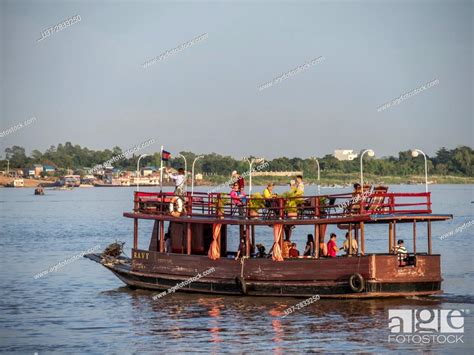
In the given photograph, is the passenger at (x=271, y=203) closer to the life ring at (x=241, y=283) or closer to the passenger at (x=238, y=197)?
the passenger at (x=238, y=197)

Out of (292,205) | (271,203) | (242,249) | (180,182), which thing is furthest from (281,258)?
(180,182)

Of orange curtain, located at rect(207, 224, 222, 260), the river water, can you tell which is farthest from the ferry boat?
the river water

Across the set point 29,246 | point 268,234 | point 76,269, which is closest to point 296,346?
point 76,269

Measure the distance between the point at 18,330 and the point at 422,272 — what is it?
1062 centimetres

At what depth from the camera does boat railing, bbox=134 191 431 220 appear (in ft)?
89.4

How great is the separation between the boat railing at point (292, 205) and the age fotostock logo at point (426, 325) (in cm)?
271

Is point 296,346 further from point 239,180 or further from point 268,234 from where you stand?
point 268,234

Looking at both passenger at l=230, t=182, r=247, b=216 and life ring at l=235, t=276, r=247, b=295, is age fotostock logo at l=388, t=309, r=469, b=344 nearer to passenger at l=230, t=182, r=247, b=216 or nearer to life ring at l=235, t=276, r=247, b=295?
life ring at l=235, t=276, r=247, b=295

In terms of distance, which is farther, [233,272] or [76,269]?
[76,269]

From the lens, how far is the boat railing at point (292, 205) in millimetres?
27250

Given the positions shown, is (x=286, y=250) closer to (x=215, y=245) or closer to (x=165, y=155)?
(x=215, y=245)

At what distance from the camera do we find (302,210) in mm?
28406

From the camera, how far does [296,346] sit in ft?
76.3

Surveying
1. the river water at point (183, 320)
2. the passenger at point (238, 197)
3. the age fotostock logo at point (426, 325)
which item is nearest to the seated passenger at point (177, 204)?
the passenger at point (238, 197)
